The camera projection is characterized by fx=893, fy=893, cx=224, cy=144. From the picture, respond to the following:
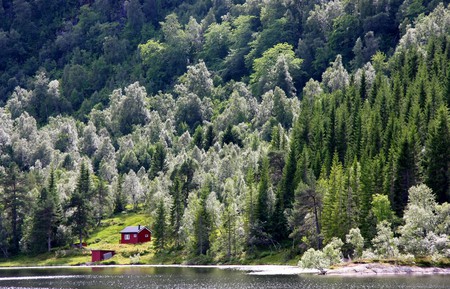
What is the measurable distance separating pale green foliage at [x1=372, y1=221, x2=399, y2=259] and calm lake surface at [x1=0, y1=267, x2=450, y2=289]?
1054cm

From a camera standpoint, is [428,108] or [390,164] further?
[428,108]

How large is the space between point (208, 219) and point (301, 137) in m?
30.7

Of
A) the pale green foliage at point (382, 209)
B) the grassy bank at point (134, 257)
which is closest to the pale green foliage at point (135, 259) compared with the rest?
the grassy bank at point (134, 257)

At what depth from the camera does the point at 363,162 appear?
160 meters

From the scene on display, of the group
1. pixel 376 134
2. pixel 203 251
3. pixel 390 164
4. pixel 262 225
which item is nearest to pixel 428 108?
pixel 376 134

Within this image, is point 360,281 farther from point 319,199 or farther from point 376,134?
point 376,134

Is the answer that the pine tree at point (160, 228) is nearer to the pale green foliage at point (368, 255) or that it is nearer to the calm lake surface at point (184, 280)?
the calm lake surface at point (184, 280)

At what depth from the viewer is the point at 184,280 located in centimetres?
13375

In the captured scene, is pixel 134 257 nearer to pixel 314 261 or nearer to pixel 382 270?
pixel 314 261

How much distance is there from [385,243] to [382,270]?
20.9ft

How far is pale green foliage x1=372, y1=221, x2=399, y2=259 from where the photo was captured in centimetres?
13412

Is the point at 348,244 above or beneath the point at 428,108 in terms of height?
beneath

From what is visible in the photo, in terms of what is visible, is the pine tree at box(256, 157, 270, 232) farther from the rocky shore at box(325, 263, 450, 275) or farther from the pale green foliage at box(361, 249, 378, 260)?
the rocky shore at box(325, 263, 450, 275)

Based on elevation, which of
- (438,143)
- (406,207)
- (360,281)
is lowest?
(360,281)
